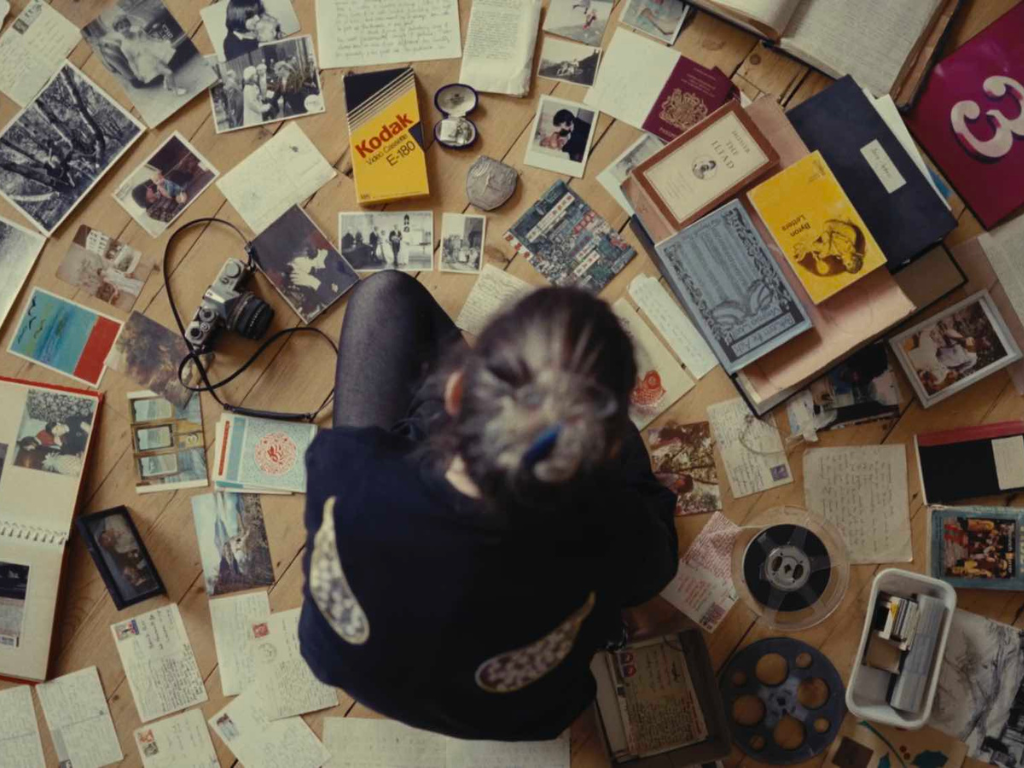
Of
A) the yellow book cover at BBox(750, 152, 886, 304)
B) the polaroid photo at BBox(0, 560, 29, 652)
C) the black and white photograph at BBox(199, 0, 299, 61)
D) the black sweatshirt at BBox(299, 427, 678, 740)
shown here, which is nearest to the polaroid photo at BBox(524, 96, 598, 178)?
the yellow book cover at BBox(750, 152, 886, 304)

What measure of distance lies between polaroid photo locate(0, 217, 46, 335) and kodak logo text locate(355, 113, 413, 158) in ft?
2.03

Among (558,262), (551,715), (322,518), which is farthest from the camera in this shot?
(558,262)

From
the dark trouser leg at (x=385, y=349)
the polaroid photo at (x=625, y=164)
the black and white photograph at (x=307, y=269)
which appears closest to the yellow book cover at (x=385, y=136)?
the black and white photograph at (x=307, y=269)

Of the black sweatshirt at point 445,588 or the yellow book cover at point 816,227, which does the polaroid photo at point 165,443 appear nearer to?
the black sweatshirt at point 445,588

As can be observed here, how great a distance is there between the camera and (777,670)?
141cm

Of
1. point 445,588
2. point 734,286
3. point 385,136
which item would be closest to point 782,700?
point 734,286

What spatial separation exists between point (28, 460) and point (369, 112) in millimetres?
877

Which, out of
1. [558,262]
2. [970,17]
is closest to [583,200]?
[558,262]

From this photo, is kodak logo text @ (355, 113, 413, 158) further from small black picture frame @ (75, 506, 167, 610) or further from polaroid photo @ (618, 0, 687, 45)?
small black picture frame @ (75, 506, 167, 610)

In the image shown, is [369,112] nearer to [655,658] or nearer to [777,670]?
[655,658]

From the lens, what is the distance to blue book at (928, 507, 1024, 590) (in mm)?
1409

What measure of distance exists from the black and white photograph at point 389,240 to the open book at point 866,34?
635 millimetres

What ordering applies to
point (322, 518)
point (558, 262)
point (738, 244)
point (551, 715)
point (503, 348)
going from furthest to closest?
point (558, 262)
point (738, 244)
point (551, 715)
point (322, 518)
point (503, 348)

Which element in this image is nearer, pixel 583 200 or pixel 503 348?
pixel 503 348
